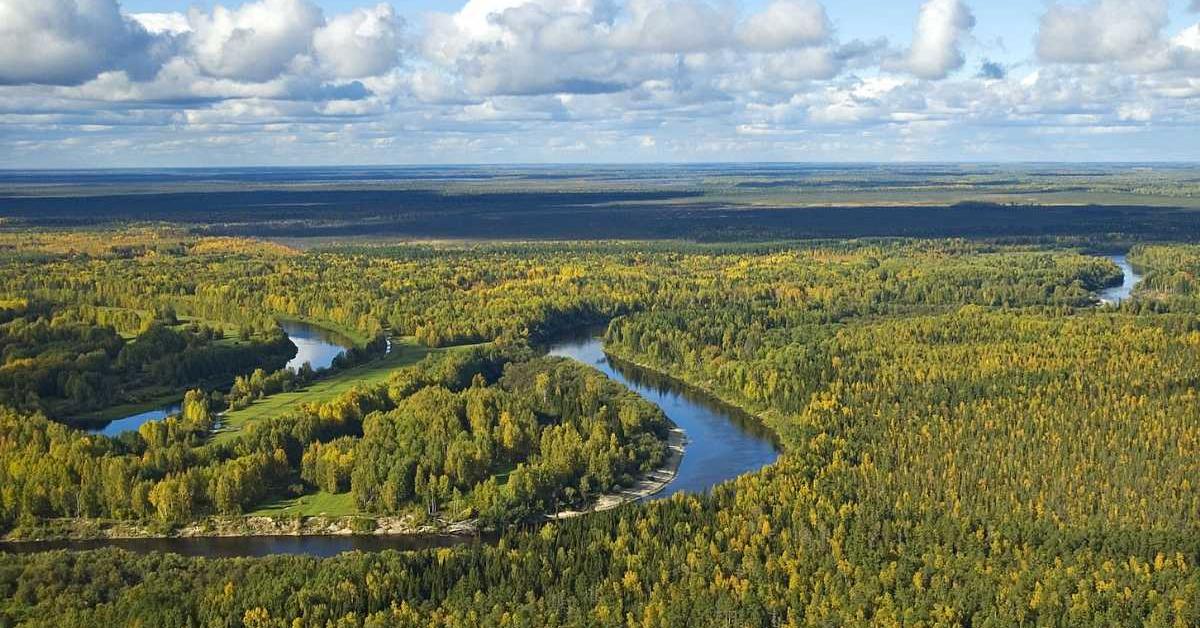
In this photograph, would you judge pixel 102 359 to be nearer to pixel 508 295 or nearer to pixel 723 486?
pixel 508 295

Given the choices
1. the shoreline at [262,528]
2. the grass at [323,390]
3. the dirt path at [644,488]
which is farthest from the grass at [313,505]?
the grass at [323,390]

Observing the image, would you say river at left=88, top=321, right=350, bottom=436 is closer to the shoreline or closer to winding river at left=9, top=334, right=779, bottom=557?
the shoreline

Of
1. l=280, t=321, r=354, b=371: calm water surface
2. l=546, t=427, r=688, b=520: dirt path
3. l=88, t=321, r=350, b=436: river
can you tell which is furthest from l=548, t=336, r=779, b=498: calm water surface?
l=88, t=321, r=350, b=436: river

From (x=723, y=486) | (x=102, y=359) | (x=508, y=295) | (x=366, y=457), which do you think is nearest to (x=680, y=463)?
(x=723, y=486)

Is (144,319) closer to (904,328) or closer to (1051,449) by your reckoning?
(904,328)

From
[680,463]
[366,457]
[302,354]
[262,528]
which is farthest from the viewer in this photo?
[302,354]

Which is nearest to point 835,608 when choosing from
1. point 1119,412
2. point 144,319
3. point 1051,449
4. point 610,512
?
point 610,512

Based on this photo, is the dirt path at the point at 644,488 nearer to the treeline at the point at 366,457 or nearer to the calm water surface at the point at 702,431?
the calm water surface at the point at 702,431

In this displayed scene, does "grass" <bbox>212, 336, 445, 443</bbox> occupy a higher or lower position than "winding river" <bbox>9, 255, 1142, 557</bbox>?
higher
